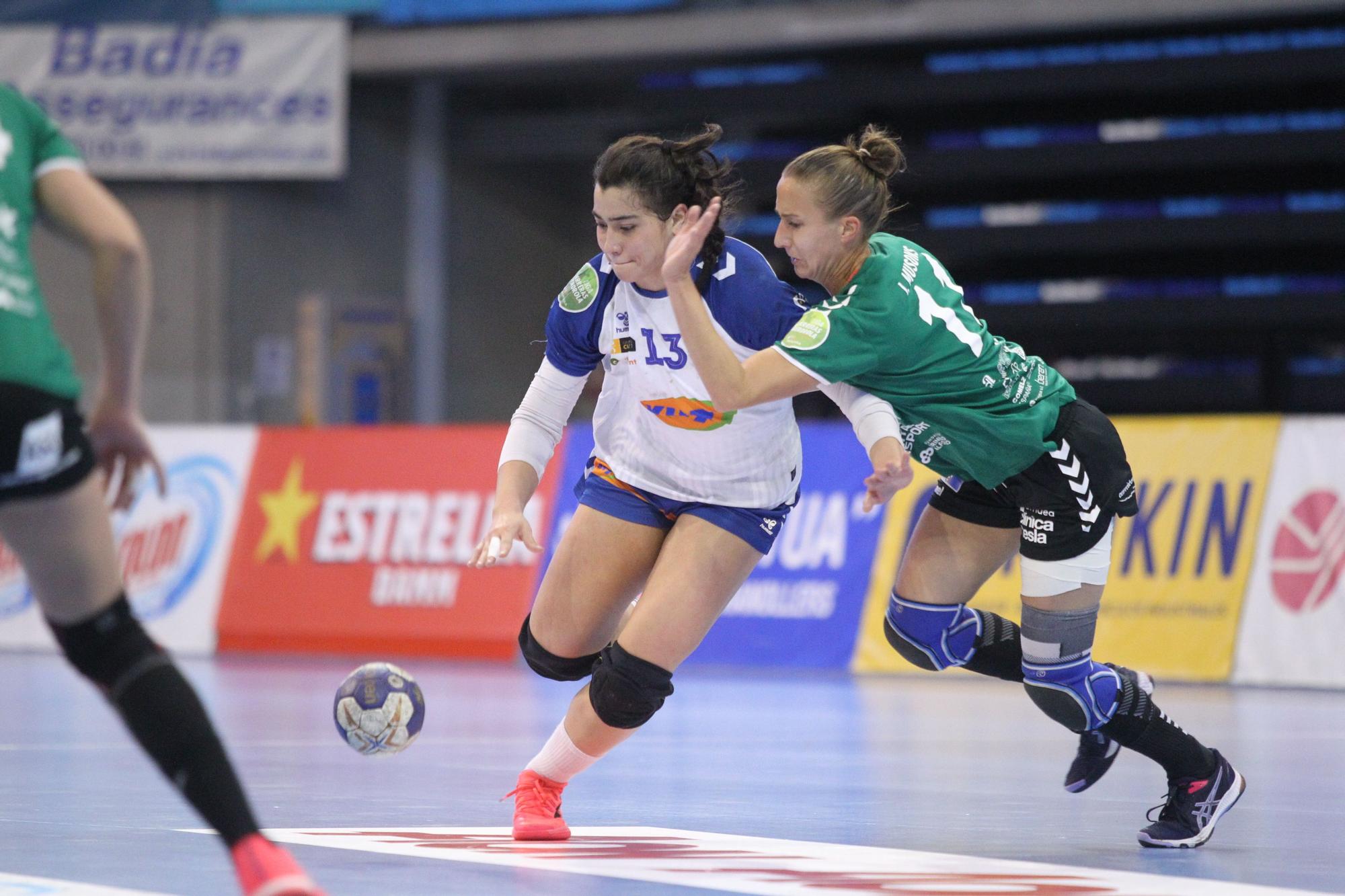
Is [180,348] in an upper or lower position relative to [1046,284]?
lower

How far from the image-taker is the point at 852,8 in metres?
17.8

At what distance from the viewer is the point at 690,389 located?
5082mm

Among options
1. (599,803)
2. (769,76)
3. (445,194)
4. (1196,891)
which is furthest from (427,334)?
(1196,891)

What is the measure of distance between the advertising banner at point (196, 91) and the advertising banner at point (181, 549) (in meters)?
6.43

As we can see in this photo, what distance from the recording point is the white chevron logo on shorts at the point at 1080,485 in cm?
513

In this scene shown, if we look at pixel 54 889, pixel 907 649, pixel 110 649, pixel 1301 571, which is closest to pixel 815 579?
pixel 1301 571

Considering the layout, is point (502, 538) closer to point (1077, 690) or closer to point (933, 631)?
point (933, 631)

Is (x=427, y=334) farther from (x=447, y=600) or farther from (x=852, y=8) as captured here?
(x=447, y=600)

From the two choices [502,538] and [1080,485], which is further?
[1080,485]

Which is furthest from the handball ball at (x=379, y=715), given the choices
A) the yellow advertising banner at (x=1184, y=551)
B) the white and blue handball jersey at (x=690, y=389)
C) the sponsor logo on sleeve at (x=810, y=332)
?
the yellow advertising banner at (x=1184, y=551)

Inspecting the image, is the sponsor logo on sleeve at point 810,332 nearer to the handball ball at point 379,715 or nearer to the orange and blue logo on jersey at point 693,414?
the orange and blue logo on jersey at point 693,414

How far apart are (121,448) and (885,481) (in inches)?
73.7

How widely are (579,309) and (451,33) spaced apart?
1528 cm

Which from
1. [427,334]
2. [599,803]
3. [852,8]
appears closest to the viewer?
[599,803]
